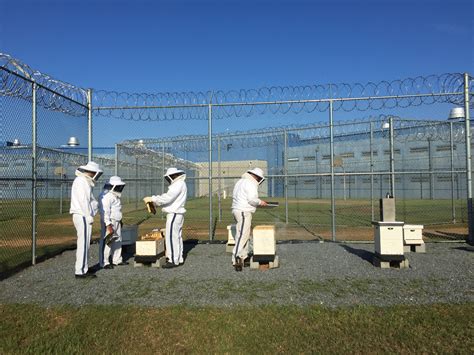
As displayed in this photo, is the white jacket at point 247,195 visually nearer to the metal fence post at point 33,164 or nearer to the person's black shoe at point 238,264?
the person's black shoe at point 238,264

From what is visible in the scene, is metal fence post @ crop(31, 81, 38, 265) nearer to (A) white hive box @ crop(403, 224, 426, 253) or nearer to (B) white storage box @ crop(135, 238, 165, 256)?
(B) white storage box @ crop(135, 238, 165, 256)

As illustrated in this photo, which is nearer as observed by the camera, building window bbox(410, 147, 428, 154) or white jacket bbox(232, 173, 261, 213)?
white jacket bbox(232, 173, 261, 213)

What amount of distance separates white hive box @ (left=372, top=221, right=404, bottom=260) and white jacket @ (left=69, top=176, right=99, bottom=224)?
17.6 ft

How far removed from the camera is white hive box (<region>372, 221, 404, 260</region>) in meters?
7.17

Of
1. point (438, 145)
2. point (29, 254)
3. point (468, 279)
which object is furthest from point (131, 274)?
point (438, 145)

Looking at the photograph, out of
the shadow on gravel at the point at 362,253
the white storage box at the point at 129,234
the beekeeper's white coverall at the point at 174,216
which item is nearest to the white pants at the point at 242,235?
the beekeeper's white coverall at the point at 174,216

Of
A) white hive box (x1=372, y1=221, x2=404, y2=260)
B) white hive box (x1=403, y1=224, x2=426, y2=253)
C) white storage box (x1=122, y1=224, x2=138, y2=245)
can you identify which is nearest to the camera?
white hive box (x1=372, y1=221, x2=404, y2=260)

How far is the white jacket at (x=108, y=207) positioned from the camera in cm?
747

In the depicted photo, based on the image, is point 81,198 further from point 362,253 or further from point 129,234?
point 362,253

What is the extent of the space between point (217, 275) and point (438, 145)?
24.9 m

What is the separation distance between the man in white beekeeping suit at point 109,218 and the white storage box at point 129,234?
3.76 ft

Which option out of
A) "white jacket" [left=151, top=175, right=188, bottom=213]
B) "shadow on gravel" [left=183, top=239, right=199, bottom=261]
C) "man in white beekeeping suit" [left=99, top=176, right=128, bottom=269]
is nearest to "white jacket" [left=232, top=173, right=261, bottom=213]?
"white jacket" [left=151, top=175, right=188, bottom=213]

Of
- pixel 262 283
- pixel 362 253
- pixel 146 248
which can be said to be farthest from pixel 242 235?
pixel 362 253

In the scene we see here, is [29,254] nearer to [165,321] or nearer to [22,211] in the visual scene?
[165,321]
